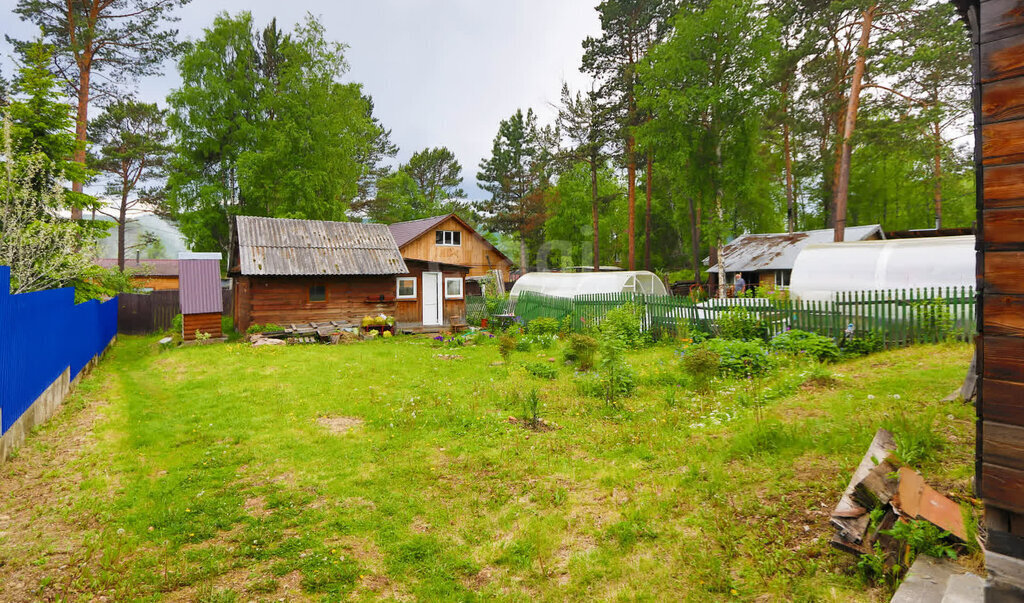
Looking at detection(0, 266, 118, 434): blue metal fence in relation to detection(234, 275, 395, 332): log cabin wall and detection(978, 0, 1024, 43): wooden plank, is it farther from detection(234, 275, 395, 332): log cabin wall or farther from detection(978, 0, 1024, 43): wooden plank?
detection(978, 0, 1024, 43): wooden plank

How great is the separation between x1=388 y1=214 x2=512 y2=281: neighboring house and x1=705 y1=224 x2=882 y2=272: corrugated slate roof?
588 inches

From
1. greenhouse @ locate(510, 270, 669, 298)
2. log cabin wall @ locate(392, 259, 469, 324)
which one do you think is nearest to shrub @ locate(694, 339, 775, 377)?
greenhouse @ locate(510, 270, 669, 298)

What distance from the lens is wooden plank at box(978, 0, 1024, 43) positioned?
7.51 ft

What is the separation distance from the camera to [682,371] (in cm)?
905

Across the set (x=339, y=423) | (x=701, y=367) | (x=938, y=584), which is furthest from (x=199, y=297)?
(x=938, y=584)

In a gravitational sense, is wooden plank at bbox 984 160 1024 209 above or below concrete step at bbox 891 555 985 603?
above

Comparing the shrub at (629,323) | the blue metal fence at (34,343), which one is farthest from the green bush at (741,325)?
the blue metal fence at (34,343)

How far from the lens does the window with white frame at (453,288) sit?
2126cm

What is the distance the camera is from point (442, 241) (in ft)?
93.0

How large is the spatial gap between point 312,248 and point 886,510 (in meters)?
18.8

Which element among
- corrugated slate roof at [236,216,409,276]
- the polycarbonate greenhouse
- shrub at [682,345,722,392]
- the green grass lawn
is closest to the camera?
the green grass lawn

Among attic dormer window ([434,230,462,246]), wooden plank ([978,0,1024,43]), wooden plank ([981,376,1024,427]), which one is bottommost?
wooden plank ([981,376,1024,427])

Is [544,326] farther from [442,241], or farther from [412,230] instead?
[412,230]

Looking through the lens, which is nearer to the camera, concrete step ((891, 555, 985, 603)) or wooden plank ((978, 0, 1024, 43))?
wooden plank ((978, 0, 1024, 43))
